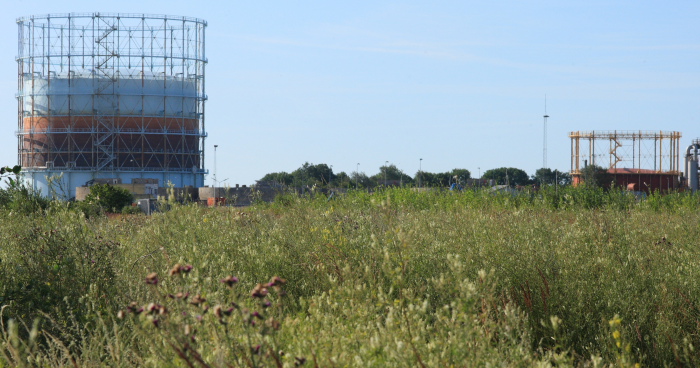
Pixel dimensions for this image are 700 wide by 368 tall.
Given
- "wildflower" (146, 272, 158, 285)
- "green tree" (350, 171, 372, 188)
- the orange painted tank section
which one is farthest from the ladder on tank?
"wildflower" (146, 272, 158, 285)

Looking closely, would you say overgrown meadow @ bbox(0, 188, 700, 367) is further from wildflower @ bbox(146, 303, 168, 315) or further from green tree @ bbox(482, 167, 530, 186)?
green tree @ bbox(482, 167, 530, 186)

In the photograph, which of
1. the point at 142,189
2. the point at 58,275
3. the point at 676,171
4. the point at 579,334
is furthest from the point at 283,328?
the point at 676,171

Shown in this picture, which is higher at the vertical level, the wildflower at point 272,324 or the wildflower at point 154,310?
the wildflower at point 154,310

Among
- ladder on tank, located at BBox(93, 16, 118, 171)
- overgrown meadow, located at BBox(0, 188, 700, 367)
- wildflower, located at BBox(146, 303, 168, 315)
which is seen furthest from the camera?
ladder on tank, located at BBox(93, 16, 118, 171)

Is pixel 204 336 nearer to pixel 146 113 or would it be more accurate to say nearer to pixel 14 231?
pixel 14 231

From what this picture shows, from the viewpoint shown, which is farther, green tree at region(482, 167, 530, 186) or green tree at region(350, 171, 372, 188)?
green tree at region(482, 167, 530, 186)

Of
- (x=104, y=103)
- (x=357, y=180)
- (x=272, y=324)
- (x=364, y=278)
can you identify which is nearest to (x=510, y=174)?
(x=104, y=103)

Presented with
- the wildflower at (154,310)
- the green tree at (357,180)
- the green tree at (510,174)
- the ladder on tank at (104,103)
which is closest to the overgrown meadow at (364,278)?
the wildflower at (154,310)

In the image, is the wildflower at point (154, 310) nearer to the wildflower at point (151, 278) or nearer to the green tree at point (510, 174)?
the wildflower at point (151, 278)

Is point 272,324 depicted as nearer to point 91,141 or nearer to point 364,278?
point 364,278

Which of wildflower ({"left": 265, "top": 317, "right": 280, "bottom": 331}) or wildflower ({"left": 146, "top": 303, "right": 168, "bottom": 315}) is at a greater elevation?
wildflower ({"left": 146, "top": 303, "right": 168, "bottom": 315})

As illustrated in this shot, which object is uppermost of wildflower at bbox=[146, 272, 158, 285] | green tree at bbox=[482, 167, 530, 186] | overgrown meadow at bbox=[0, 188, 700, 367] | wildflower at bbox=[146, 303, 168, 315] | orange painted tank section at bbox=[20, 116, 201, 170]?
orange painted tank section at bbox=[20, 116, 201, 170]

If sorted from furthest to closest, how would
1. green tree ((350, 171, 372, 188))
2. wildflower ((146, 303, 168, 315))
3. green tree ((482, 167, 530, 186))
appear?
1. green tree ((482, 167, 530, 186))
2. green tree ((350, 171, 372, 188))
3. wildflower ((146, 303, 168, 315))

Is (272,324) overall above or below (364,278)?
above
